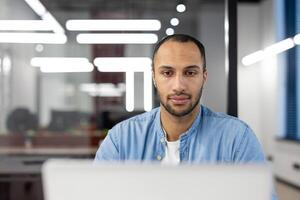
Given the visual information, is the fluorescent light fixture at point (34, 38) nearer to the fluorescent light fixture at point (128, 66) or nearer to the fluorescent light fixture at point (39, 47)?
the fluorescent light fixture at point (39, 47)

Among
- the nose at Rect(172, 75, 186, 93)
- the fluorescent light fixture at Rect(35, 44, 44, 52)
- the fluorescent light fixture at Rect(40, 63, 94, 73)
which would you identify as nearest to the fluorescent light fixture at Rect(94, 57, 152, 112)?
the fluorescent light fixture at Rect(40, 63, 94, 73)

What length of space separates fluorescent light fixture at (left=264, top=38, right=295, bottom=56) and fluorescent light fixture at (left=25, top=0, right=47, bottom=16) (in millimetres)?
2713

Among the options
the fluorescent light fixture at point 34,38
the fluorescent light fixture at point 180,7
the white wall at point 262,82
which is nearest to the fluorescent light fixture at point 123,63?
the fluorescent light fixture at point 34,38

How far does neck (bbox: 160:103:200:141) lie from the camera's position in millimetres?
1286

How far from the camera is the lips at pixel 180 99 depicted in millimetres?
1234

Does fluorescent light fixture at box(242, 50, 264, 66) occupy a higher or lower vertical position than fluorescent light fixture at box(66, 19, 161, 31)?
lower

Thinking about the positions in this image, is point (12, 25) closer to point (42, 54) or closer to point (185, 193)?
point (42, 54)

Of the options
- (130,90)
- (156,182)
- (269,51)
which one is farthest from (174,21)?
(156,182)

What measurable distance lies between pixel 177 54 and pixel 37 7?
9.82ft

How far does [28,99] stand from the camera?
4.80 metres

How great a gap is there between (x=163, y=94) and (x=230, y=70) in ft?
4.05

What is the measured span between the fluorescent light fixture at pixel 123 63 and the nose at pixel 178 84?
2.70 m

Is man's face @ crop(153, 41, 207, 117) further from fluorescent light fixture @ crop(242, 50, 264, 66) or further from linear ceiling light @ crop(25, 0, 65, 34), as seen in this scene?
fluorescent light fixture @ crop(242, 50, 264, 66)

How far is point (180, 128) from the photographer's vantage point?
1296 mm
